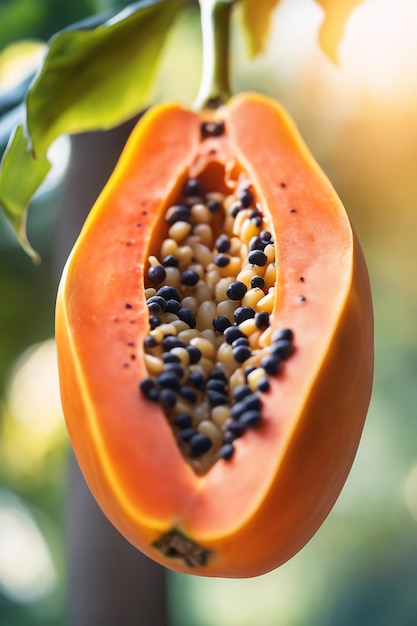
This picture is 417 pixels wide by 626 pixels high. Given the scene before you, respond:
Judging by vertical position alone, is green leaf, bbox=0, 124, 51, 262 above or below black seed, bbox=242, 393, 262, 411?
above

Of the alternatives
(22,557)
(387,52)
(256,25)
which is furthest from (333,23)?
(22,557)

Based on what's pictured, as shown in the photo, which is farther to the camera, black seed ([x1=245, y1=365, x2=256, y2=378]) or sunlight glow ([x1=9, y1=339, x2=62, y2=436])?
sunlight glow ([x1=9, y1=339, x2=62, y2=436])

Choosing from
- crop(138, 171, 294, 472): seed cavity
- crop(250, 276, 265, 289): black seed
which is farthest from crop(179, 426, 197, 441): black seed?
crop(250, 276, 265, 289): black seed

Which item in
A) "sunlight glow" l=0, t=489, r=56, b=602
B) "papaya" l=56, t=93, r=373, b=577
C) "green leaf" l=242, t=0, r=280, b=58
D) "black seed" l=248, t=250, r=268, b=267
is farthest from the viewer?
"sunlight glow" l=0, t=489, r=56, b=602

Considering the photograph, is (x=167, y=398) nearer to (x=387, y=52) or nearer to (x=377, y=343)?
(x=387, y=52)

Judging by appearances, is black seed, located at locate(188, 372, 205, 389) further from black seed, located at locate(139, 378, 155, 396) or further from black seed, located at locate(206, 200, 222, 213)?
black seed, located at locate(206, 200, 222, 213)

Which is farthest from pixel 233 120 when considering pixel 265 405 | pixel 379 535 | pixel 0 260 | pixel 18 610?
pixel 18 610
